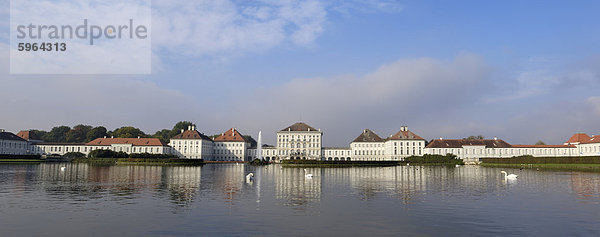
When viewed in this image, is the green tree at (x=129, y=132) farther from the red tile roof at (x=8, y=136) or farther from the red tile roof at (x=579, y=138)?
the red tile roof at (x=579, y=138)

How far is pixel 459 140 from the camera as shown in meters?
120

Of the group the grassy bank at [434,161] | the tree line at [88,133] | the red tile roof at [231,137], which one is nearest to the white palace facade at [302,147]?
the red tile roof at [231,137]

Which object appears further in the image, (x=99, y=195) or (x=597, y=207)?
(x=99, y=195)

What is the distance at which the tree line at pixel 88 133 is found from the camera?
136 m

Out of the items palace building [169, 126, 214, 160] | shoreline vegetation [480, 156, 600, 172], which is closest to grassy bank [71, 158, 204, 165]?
palace building [169, 126, 214, 160]

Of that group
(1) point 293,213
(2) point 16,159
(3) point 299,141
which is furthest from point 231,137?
(1) point 293,213

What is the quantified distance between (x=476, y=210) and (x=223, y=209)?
422 inches

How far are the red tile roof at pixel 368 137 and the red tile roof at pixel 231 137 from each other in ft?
124

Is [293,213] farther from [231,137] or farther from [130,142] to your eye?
[231,137]

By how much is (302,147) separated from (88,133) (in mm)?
71767

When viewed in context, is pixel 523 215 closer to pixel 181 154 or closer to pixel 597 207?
pixel 597 207

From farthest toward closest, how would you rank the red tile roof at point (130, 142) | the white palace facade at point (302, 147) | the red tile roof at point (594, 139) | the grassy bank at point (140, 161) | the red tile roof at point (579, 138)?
the red tile roof at point (130, 142) → the white palace facade at point (302, 147) → the red tile roof at point (579, 138) → the red tile roof at point (594, 139) → the grassy bank at point (140, 161)

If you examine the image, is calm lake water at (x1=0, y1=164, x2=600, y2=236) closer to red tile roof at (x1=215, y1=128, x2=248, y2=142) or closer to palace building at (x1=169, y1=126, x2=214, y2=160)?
palace building at (x1=169, y1=126, x2=214, y2=160)

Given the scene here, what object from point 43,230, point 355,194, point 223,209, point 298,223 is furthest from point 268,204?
point 43,230
